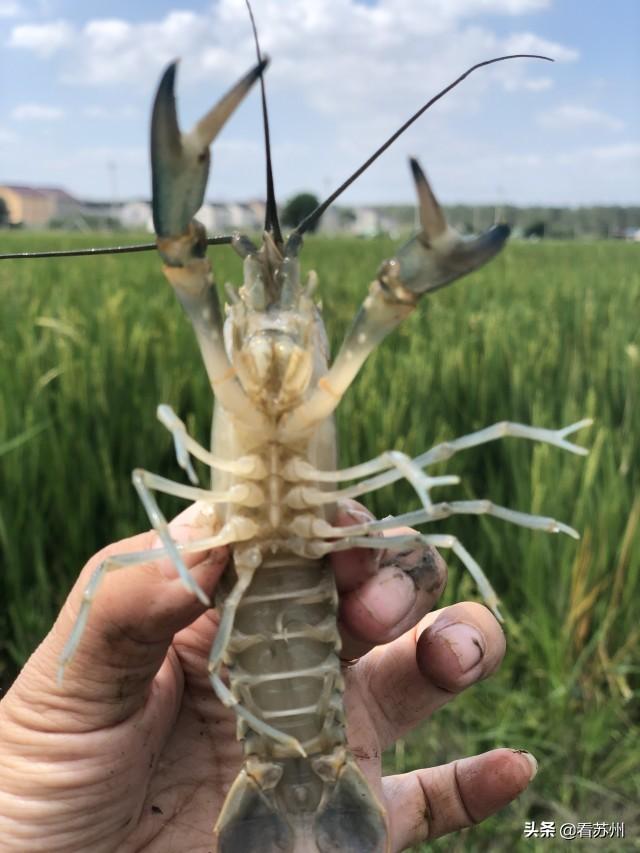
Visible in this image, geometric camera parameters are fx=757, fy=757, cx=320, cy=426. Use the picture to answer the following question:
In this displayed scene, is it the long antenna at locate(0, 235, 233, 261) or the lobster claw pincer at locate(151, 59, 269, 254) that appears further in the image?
the long antenna at locate(0, 235, 233, 261)

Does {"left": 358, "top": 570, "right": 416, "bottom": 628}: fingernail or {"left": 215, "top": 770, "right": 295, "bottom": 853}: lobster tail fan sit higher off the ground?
{"left": 358, "top": 570, "right": 416, "bottom": 628}: fingernail

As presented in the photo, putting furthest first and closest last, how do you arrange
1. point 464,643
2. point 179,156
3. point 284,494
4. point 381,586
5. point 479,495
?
point 479,495 < point 464,643 < point 381,586 < point 284,494 < point 179,156

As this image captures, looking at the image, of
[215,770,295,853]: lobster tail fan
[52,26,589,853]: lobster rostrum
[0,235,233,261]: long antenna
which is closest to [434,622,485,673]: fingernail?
[52,26,589,853]: lobster rostrum

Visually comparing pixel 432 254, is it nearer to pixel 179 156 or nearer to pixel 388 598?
pixel 179 156

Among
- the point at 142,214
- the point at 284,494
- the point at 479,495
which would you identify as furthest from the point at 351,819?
the point at 479,495

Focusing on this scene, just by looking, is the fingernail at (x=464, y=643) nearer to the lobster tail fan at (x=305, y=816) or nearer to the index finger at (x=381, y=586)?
the index finger at (x=381, y=586)

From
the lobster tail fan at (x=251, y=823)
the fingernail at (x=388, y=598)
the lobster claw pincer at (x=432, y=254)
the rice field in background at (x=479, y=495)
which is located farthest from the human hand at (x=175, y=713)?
the rice field in background at (x=479, y=495)

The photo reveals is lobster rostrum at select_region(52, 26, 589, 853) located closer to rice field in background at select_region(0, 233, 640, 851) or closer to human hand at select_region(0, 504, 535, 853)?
human hand at select_region(0, 504, 535, 853)
